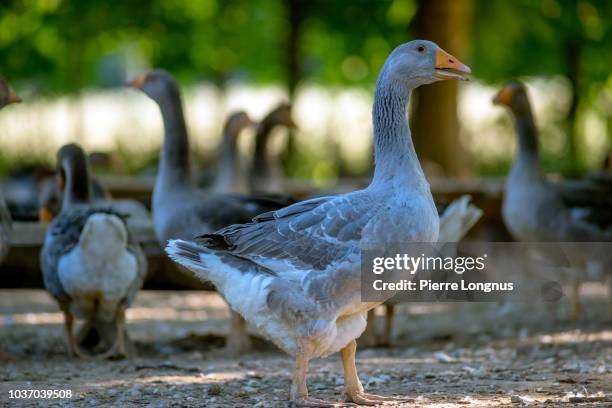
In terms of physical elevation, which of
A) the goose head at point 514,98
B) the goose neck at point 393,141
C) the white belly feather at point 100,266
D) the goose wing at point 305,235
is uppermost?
the goose head at point 514,98

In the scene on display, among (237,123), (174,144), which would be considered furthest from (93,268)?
(237,123)

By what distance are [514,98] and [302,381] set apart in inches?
259

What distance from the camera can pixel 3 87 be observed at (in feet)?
33.7

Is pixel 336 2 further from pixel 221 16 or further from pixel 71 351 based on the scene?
pixel 71 351

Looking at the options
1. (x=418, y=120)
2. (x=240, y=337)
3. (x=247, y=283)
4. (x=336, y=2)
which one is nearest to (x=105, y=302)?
(x=240, y=337)

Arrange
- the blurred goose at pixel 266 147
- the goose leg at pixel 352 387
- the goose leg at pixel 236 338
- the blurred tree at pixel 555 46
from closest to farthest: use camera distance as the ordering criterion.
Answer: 1. the goose leg at pixel 352 387
2. the goose leg at pixel 236 338
3. the blurred goose at pixel 266 147
4. the blurred tree at pixel 555 46

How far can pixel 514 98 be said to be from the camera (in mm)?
12047

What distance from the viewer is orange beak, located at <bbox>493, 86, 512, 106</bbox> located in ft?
39.4

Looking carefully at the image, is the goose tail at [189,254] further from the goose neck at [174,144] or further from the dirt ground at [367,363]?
the goose neck at [174,144]

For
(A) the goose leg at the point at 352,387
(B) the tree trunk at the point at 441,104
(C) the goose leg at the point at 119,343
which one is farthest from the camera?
(B) the tree trunk at the point at 441,104

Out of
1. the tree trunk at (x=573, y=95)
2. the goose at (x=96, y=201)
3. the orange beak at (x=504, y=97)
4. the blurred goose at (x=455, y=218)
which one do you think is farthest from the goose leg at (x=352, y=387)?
the tree trunk at (x=573, y=95)

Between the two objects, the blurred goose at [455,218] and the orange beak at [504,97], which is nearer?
the blurred goose at [455,218]

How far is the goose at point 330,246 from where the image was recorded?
6355 millimetres

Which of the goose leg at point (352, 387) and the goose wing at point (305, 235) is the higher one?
the goose wing at point (305, 235)
